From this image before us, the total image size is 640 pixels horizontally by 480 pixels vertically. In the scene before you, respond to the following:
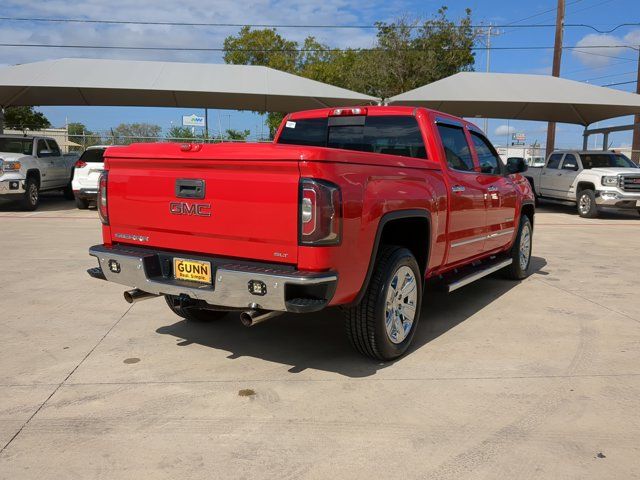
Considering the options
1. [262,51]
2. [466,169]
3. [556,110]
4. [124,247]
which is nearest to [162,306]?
[124,247]

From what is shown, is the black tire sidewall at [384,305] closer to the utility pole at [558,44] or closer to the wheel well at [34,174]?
the wheel well at [34,174]

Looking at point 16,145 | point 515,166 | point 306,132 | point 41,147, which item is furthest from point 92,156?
point 515,166

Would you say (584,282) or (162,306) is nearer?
(162,306)

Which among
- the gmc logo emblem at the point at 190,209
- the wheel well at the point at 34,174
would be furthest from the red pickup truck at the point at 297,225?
the wheel well at the point at 34,174

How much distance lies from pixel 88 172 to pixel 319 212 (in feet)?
41.1

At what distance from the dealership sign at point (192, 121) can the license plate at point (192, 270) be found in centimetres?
2745

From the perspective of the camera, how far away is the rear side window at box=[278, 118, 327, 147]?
562 cm

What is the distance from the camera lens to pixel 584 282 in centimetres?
723

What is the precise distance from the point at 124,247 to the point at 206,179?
97cm

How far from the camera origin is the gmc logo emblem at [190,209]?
3.72 m

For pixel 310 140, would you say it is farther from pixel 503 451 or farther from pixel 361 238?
pixel 503 451

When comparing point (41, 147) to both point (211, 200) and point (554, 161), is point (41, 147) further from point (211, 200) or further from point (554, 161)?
point (554, 161)

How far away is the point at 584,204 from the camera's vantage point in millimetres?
15602

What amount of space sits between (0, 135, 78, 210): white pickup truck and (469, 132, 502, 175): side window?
12.1m
